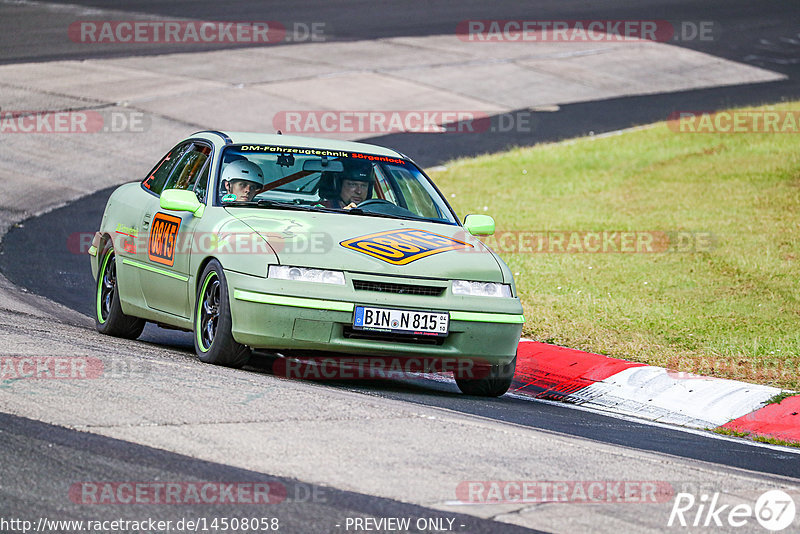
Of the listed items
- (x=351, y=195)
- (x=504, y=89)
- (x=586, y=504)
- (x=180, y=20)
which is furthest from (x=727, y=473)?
(x=180, y=20)

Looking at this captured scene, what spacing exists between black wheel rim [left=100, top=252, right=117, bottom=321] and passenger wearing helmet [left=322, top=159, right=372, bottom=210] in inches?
78.5

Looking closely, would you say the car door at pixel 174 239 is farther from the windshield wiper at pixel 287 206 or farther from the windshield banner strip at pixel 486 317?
the windshield banner strip at pixel 486 317

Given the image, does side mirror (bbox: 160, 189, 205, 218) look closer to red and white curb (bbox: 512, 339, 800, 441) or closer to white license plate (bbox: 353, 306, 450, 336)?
white license plate (bbox: 353, 306, 450, 336)

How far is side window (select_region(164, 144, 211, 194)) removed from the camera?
8.92 metres

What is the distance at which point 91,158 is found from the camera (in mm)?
18672

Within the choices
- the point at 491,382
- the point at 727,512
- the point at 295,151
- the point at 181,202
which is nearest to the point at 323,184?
the point at 295,151

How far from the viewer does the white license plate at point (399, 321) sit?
7473mm

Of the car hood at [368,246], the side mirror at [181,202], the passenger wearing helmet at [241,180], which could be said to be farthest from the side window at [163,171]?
the car hood at [368,246]

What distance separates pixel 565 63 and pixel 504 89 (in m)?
3.65

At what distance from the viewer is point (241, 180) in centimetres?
855

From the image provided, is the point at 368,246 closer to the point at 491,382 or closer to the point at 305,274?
the point at 305,274

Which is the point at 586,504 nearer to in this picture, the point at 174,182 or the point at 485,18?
the point at 174,182

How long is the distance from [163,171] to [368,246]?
245 cm

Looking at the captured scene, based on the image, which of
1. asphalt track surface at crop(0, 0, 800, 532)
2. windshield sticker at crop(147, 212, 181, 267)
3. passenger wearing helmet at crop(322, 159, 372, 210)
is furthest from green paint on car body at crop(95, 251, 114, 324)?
passenger wearing helmet at crop(322, 159, 372, 210)
